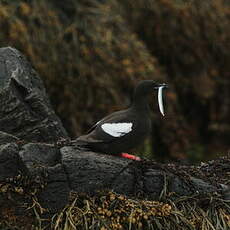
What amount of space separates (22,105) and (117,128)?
795 millimetres

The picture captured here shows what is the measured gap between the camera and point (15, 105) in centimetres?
518

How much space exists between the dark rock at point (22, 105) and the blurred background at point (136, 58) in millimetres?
2694

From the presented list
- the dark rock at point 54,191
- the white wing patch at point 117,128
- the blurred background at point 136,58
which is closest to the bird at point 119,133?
the white wing patch at point 117,128

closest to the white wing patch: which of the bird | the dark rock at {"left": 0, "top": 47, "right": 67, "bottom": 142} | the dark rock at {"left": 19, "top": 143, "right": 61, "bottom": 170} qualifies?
the bird

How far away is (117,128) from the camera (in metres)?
4.87

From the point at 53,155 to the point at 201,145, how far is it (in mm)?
6735

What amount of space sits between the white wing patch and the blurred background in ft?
11.4

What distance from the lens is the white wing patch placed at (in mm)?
4852

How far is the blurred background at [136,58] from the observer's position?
8484 millimetres

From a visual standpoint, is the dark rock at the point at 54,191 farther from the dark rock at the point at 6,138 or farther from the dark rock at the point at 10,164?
the dark rock at the point at 6,138

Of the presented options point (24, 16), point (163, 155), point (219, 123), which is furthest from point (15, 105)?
point (219, 123)

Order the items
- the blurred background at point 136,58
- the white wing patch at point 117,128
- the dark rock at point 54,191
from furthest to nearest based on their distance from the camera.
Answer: the blurred background at point 136,58
the white wing patch at point 117,128
the dark rock at point 54,191

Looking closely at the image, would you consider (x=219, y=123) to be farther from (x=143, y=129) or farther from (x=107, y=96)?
(x=143, y=129)

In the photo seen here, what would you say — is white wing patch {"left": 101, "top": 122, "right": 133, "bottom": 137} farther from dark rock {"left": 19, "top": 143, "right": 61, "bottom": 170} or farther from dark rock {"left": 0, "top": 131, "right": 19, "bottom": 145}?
dark rock {"left": 0, "top": 131, "right": 19, "bottom": 145}
